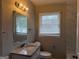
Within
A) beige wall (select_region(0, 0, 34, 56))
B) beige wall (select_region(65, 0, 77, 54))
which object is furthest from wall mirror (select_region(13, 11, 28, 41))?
beige wall (select_region(65, 0, 77, 54))

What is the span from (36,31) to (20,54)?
2.28m

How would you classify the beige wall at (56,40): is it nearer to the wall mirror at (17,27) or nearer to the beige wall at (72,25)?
the wall mirror at (17,27)

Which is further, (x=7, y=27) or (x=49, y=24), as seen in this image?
(x=49, y=24)

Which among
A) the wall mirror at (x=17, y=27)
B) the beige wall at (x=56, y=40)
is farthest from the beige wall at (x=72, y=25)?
the beige wall at (x=56, y=40)

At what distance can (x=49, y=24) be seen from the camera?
4.23m

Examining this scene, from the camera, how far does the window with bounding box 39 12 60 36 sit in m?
4.14

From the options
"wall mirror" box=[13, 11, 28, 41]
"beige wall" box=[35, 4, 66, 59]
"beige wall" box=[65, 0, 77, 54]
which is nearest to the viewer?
"beige wall" box=[65, 0, 77, 54]

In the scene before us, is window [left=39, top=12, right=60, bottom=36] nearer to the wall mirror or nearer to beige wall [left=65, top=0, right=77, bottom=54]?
the wall mirror

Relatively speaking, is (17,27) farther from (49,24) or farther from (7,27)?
(49,24)

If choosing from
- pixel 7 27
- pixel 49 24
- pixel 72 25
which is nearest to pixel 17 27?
pixel 7 27

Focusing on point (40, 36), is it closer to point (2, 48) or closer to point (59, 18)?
point (59, 18)

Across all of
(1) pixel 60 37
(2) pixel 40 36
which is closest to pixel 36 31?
(2) pixel 40 36

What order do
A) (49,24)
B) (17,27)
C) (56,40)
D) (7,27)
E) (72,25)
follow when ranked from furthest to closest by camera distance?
(49,24)
(56,40)
(17,27)
(7,27)
(72,25)

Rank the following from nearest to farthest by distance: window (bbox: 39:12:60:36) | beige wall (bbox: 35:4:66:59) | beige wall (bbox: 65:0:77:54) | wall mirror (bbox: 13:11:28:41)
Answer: beige wall (bbox: 65:0:77:54), wall mirror (bbox: 13:11:28:41), beige wall (bbox: 35:4:66:59), window (bbox: 39:12:60:36)
